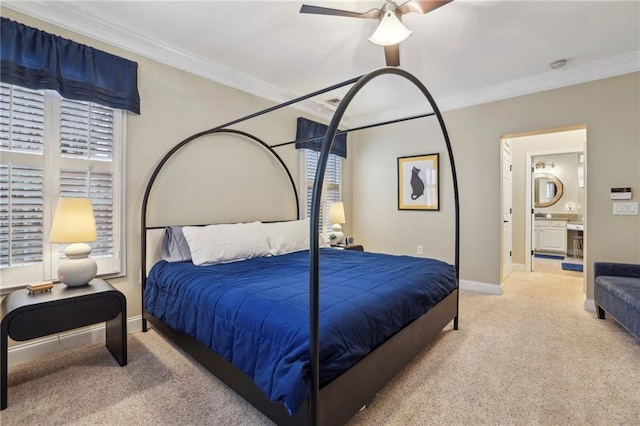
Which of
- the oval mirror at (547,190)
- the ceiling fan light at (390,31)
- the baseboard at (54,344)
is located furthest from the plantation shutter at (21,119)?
the oval mirror at (547,190)

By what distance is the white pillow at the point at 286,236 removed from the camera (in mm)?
3342

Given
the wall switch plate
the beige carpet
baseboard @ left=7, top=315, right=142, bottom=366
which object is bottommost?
the beige carpet

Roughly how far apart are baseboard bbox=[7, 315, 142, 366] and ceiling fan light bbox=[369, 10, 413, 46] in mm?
3234

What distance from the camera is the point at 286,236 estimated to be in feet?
11.3

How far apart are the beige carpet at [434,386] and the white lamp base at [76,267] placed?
0.62 m

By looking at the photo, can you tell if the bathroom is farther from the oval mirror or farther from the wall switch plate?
the wall switch plate

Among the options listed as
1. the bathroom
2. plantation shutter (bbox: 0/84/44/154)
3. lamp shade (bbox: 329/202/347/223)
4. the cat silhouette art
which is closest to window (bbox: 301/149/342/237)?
lamp shade (bbox: 329/202/347/223)

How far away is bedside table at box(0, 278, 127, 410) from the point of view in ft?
5.86

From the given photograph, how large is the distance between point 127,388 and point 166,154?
6.48ft

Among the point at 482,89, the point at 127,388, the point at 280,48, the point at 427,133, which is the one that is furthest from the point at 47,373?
the point at 482,89

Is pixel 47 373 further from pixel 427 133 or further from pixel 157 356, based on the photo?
pixel 427 133

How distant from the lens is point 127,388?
194 cm

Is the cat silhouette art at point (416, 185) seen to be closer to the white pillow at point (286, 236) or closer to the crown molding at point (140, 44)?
the white pillow at point (286, 236)

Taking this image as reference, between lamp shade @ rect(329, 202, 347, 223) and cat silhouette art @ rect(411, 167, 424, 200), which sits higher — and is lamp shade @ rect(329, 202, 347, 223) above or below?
below
